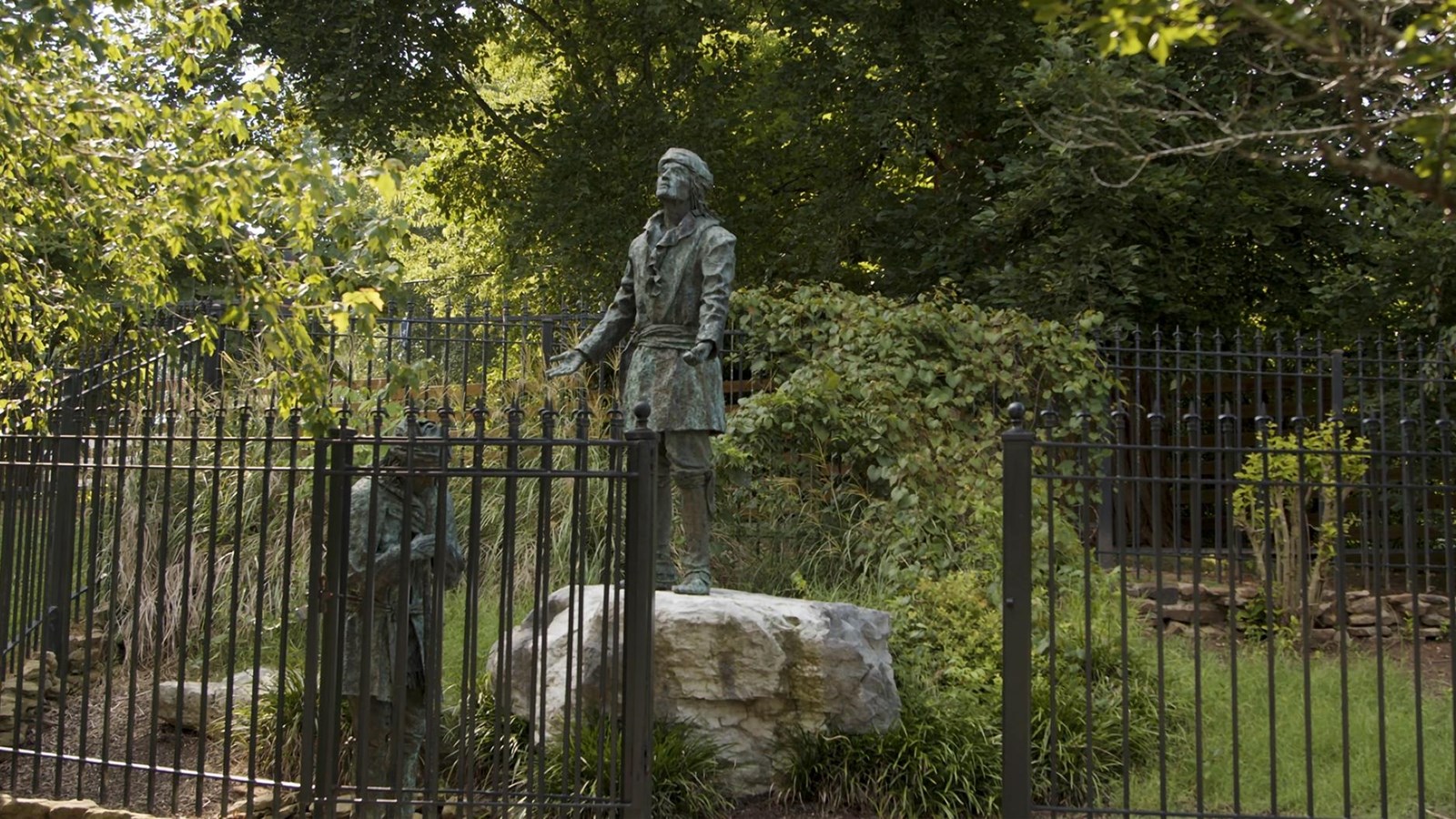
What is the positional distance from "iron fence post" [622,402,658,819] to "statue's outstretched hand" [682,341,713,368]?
3.70 feet

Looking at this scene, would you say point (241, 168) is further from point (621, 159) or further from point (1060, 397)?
point (621, 159)

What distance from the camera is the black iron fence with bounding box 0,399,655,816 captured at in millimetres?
5062

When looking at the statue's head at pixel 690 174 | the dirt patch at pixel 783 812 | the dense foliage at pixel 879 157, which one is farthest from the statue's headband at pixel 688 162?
the dense foliage at pixel 879 157

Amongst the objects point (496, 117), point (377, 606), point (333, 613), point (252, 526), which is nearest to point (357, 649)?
point (377, 606)

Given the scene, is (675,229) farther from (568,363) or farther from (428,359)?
(428,359)

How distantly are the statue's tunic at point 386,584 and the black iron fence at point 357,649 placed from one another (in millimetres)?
10

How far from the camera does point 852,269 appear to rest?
578 inches

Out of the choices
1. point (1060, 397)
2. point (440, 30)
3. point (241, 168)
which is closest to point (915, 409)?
point (1060, 397)

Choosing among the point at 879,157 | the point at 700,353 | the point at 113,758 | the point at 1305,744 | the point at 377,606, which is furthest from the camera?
the point at 879,157

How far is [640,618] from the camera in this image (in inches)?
206

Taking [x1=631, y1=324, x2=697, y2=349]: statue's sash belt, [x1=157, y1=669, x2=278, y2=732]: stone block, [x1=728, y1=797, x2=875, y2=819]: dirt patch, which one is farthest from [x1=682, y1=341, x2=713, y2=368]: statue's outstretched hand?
[x1=157, y1=669, x2=278, y2=732]: stone block

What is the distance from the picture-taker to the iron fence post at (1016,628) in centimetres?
523

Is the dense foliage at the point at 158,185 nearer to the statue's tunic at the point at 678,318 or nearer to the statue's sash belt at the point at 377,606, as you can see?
the statue's sash belt at the point at 377,606

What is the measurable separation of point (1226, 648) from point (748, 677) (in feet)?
13.1
